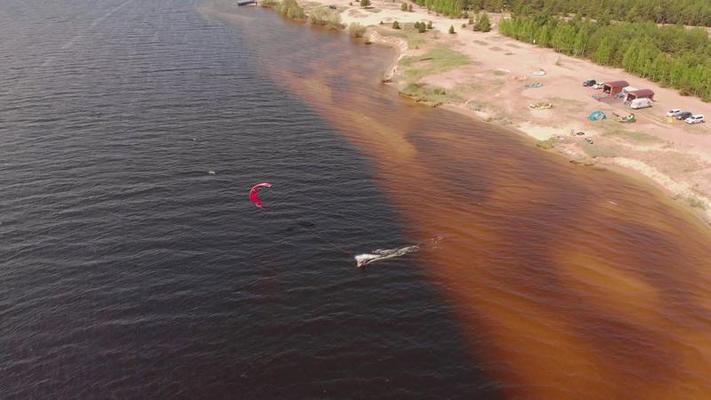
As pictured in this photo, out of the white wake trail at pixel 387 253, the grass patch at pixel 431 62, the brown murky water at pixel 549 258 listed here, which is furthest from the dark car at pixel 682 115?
the white wake trail at pixel 387 253

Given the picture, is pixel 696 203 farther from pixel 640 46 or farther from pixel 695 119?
pixel 640 46

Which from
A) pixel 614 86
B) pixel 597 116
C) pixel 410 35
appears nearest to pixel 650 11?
pixel 410 35

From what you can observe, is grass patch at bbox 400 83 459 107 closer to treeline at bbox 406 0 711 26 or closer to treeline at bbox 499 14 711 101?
treeline at bbox 499 14 711 101

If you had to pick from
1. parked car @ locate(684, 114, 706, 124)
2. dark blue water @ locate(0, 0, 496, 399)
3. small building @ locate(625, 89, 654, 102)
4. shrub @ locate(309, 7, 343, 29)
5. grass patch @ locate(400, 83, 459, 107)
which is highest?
shrub @ locate(309, 7, 343, 29)

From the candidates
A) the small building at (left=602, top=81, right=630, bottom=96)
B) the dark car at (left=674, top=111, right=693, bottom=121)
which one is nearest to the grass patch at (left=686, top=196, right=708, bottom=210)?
the dark car at (left=674, top=111, right=693, bottom=121)

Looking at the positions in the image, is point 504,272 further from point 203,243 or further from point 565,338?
point 203,243

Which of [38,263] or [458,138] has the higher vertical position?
[458,138]

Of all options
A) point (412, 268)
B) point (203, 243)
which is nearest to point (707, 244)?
point (412, 268)
